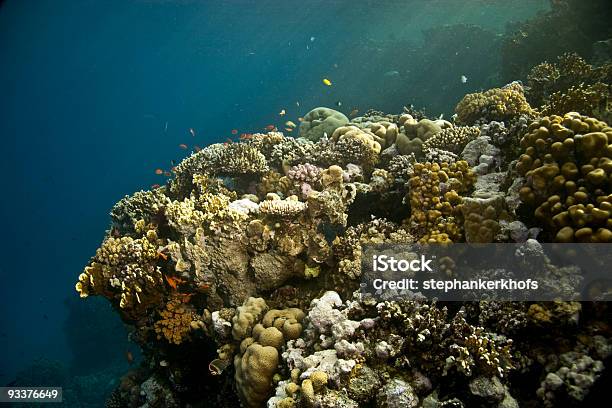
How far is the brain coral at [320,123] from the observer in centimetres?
1092

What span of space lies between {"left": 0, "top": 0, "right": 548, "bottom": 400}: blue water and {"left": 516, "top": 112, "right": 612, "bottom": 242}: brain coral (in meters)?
20.7

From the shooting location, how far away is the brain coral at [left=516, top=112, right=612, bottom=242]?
353cm

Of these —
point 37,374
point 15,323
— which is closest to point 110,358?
point 37,374

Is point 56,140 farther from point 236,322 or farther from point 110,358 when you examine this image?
point 236,322

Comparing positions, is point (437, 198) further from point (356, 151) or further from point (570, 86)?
point (570, 86)

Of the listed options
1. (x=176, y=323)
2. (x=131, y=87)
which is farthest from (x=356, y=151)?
(x=131, y=87)

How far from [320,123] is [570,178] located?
27.0 ft

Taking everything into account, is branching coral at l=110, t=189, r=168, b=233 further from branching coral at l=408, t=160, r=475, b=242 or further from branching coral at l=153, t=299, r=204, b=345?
branching coral at l=408, t=160, r=475, b=242

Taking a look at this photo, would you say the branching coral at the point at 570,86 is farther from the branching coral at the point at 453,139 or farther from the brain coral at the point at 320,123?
the brain coral at the point at 320,123

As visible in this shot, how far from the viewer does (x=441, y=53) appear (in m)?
27.5

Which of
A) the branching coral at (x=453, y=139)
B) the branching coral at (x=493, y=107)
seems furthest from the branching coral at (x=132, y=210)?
the branching coral at (x=493, y=107)

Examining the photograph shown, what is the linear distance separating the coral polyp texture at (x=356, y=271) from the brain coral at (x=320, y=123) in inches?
91.2

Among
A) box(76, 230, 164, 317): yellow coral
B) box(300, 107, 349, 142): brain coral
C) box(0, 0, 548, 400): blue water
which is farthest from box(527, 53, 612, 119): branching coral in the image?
box(0, 0, 548, 400): blue water

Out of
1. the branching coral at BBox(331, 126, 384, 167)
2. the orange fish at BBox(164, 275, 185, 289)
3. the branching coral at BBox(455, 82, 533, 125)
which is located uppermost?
the branching coral at BBox(455, 82, 533, 125)
